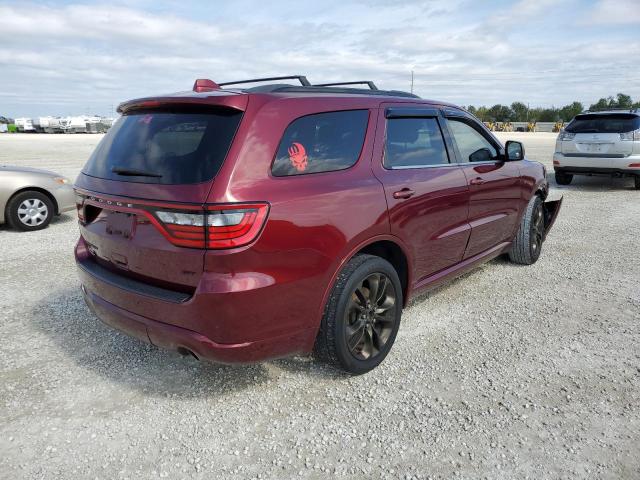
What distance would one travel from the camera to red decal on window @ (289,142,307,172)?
267cm

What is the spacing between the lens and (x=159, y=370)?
10.8ft

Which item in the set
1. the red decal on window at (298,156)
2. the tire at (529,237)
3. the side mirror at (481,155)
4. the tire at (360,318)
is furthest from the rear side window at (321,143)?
the tire at (529,237)

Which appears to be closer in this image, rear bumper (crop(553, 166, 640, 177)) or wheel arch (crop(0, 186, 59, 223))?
wheel arch (crop(0, 186, 59, 223))

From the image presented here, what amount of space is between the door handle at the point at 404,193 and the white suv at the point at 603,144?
353 inches

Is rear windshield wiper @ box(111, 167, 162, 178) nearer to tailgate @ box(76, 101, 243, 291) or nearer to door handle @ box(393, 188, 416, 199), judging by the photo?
→ tailgate @ box(76, 101, 243, 291)

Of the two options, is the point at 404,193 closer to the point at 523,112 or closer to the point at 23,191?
the point at 23,191

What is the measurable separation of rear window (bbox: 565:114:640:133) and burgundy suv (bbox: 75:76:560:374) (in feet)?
28.6

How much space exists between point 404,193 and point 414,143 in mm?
516

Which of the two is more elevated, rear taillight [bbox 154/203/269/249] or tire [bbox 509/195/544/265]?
rear taillight [bbox 154/203/269/249]

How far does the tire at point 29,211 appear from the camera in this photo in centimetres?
697

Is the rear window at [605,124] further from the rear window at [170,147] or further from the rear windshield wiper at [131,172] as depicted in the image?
the rear windshield wiper at [131,172]

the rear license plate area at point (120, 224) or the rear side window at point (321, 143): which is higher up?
the rear side window at point (321, 143)

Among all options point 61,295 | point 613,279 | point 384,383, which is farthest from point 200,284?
point 613,279

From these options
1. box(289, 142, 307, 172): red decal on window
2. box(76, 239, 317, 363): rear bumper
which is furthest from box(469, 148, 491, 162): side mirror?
box(76, 239, 317, 363): rear bumper
